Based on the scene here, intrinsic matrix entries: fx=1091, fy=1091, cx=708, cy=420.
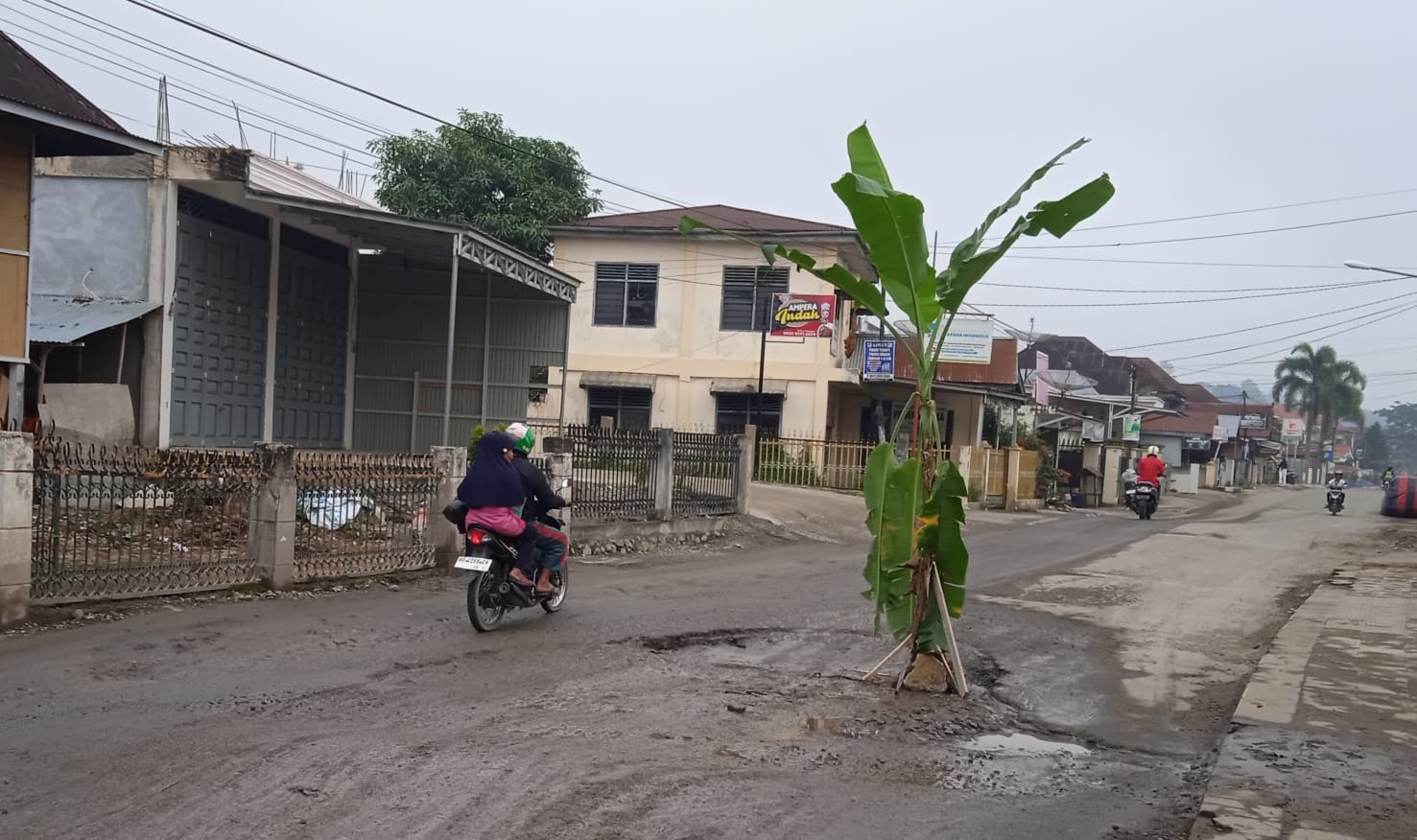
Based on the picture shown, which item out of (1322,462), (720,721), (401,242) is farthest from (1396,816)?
(1322,462)

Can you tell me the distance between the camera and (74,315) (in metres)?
12.9

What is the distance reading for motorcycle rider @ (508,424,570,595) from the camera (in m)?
8.77

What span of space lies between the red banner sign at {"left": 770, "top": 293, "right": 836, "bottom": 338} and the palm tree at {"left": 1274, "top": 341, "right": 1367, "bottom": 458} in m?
60.8

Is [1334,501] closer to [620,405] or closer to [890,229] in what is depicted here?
[620,405]

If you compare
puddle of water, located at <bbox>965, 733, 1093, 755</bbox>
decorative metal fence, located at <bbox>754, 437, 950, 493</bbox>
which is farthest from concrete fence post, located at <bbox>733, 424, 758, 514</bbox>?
puddle of water, located at <bbox>965, 733, 1093, 755</bbox>

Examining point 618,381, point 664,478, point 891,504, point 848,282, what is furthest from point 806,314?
point 891,504

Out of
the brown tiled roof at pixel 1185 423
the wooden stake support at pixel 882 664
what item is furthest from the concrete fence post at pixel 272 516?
the brown tiled roof at pixel 1185 423

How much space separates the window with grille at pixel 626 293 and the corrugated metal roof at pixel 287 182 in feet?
33.2

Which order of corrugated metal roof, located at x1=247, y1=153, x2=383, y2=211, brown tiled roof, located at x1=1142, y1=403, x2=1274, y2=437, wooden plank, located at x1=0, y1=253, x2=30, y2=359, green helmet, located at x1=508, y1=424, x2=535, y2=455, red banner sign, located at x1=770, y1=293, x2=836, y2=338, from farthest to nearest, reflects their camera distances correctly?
brown tiled roof, located at x1=1142, y1=403, x2=1274, y2=437 → red banner sign, located at x1=770, y1=293, x2=836, y2=338 → corrugated metal roof, located at x1=247, y1=153, x2=383, y2=211 → wooden plank, located at x1=0, y1=253, x2=30, y2=359 → green helmet, located at x1=508, y1=424, x2=535, y2=455

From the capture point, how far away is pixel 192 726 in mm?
5574

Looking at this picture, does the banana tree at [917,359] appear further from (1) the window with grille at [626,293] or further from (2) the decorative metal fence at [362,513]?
(1) the window with grille at [626,293]

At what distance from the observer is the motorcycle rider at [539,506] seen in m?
8.77

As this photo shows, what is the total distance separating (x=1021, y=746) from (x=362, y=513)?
6689 mm

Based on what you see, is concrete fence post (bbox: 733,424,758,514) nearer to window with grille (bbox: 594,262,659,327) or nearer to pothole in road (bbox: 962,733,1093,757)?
pothole in road (bbox: 962,733,1093,757)
